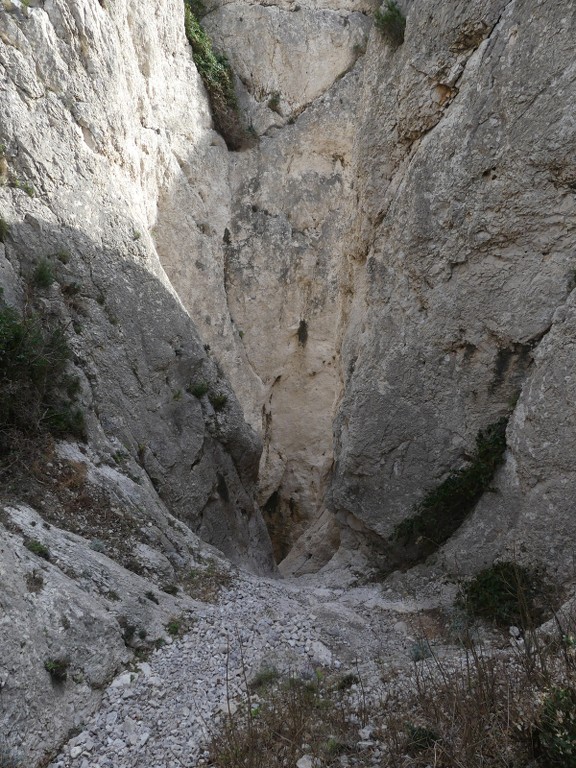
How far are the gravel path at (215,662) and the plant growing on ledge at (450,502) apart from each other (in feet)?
4.60

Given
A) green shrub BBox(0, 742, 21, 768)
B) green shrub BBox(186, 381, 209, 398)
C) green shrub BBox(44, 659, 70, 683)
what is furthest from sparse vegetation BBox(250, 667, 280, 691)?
green shrub BBox(186, 381, 209, 398)

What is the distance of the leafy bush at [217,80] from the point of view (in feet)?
63.0

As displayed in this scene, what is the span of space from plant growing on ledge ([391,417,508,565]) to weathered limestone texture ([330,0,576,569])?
27 centimetres

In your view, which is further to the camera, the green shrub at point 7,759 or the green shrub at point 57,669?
the green shrub at point 57,669

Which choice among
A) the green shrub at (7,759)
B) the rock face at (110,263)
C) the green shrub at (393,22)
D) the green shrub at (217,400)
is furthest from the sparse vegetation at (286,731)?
the green shrub at (393,22)

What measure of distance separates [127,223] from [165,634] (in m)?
8.54

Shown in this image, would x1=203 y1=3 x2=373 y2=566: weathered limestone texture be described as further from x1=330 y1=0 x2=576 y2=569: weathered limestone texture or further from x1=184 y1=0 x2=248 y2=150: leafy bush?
x1=330 y1=0 x2=576 y2=569: weathered limestone texture

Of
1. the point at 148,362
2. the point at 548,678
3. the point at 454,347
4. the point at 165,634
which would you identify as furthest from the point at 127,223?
the point at 548,678

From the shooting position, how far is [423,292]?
11203mm

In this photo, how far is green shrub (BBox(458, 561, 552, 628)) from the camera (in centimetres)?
758

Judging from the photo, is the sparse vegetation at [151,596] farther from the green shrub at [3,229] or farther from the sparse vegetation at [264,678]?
the green shrub at [3,229]

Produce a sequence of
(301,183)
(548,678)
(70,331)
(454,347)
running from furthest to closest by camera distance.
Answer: (301,183) < (454,347) < (70,331) < (548,678)

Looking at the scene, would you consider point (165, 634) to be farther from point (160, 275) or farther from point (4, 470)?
point (160, 275)

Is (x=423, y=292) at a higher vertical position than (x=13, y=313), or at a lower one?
higher
